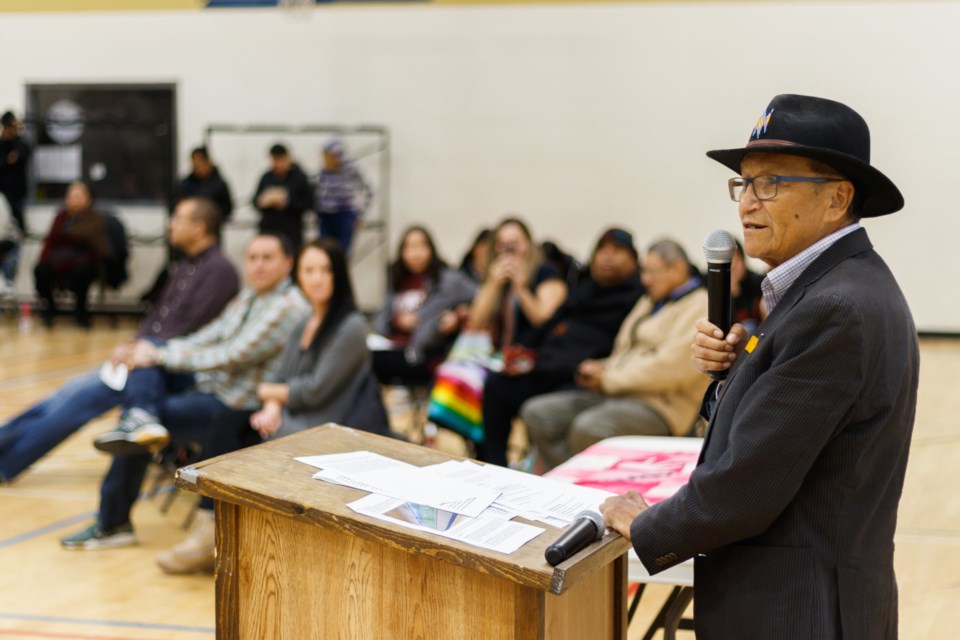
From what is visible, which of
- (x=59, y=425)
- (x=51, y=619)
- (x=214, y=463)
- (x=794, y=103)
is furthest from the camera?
(x=59, y=425)

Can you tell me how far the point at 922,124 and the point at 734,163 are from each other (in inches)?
365

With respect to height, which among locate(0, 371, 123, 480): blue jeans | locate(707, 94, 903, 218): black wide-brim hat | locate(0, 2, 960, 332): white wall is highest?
locate(0, 2, 960, 332): white wall

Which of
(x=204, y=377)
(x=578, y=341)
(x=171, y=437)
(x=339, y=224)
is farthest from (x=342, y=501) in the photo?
(x=339, y=224)

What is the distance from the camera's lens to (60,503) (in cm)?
515

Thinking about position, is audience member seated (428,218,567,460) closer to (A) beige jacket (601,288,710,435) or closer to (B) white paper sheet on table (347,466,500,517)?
(A) beige jacket (601,288,710,435)

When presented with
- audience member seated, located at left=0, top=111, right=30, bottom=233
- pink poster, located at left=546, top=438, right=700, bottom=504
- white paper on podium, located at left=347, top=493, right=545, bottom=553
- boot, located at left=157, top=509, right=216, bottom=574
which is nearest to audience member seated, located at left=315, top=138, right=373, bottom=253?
audience member seated, located at left=0, top=111, right=30, bottom=233

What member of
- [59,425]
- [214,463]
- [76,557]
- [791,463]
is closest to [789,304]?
[791,463]

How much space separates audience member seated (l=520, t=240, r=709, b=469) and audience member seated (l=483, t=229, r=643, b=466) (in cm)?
41

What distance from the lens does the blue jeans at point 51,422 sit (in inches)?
202

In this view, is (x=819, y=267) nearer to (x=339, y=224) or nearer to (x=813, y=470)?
(x=813, y=470)

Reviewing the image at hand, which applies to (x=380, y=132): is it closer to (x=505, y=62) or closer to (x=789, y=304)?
(x=505, y=62)

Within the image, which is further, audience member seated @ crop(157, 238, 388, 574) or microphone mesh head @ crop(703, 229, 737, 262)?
audience member seated @ crop(157, 238, 388, 574)

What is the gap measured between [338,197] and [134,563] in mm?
6913

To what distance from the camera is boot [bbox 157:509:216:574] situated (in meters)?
4.18
